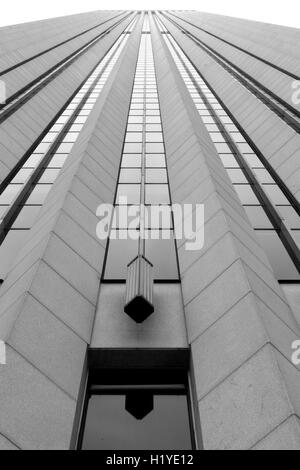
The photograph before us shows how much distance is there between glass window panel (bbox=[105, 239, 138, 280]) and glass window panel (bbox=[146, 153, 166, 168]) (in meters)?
6.79

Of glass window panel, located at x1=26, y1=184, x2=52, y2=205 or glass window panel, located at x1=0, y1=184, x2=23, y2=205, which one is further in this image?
glass window panel, located at x1=26, y1=184, x2=52, y2=205

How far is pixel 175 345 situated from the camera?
9227 mm

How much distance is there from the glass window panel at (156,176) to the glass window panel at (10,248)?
242 inches

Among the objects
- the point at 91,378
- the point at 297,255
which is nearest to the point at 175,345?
the point at 91,378

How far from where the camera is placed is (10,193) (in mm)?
16703

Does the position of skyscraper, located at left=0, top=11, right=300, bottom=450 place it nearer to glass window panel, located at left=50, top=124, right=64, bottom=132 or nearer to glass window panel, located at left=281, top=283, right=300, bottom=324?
glass window panel, located at left=281, top=283, right=300, bottom=324

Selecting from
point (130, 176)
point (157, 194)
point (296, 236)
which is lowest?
point (296, 236)

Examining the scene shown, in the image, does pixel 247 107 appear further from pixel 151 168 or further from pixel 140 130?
pixel 151 168

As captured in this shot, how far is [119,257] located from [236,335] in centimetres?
491

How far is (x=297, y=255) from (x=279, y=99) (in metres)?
19.2

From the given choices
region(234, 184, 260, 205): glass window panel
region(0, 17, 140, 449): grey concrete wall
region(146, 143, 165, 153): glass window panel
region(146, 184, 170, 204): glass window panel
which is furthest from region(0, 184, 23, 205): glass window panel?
region(234, 184, 260, 205): glass window panel

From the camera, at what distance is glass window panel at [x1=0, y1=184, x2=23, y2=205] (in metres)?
16.1

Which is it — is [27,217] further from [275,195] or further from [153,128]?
[153,128]

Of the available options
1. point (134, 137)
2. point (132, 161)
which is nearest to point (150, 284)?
point (132, 161)
